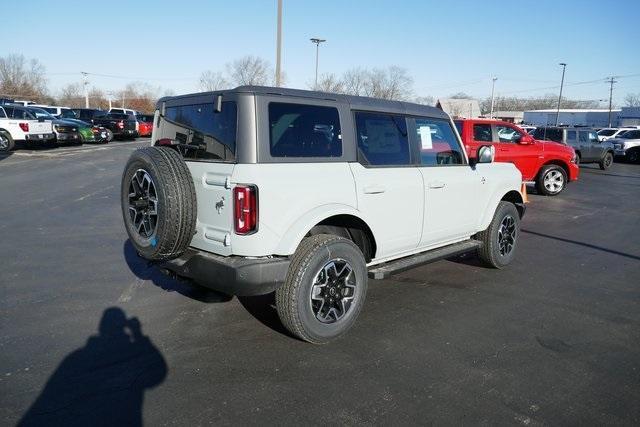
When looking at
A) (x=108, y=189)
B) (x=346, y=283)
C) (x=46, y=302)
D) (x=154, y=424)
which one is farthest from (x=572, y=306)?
(x=108, y=189)

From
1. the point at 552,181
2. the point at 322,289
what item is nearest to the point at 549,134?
the point at 552,181

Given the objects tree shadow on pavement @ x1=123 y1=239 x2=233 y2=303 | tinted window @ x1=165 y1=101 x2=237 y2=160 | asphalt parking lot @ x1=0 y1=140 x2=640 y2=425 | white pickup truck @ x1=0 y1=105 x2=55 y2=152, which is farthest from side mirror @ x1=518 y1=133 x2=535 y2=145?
white pickup truck @ x1=0 y1=105 x2=55 y2=152

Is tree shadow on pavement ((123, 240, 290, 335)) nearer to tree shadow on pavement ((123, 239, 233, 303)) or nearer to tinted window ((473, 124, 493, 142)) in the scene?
tree shadow on pavement ((123, 239, 233, 303))

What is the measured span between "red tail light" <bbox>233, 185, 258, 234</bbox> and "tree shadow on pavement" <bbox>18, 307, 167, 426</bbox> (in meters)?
1.14

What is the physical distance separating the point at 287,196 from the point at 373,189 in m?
0.91

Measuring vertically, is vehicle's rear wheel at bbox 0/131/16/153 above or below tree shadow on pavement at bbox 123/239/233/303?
above

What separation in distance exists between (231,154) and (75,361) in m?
1.84

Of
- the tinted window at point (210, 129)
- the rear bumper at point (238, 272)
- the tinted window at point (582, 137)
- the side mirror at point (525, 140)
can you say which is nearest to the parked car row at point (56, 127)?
the side mirror at point (525, 140)

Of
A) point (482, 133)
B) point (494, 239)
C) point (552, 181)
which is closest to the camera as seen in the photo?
point (494, 239)

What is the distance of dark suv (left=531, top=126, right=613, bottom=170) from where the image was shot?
18.7m

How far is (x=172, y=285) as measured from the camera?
498cm

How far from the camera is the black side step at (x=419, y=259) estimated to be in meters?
4.11

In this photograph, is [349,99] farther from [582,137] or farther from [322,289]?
[582,137]

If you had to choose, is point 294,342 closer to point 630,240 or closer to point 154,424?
point 154,424
